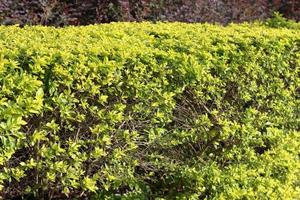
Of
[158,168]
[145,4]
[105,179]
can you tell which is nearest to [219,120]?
[158,168]

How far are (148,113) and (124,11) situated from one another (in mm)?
3680

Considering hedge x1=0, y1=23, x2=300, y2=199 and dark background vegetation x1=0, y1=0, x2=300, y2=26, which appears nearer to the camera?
hedge x1=0, y1=23, x2=300, y2=199

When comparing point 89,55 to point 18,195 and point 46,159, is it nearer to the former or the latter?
point 46,159

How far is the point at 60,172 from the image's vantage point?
3.96m

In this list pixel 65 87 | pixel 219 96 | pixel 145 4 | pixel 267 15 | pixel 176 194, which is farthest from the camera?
pixel 267 15

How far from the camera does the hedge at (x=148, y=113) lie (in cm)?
380

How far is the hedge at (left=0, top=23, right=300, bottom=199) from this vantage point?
3.80 metres

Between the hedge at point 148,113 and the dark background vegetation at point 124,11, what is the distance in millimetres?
1844

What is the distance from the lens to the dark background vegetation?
7.11 meters

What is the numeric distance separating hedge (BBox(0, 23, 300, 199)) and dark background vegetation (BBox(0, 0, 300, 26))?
1.84m

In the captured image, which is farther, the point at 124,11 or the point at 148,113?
the point at 124,11

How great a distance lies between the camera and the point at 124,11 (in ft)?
25.9

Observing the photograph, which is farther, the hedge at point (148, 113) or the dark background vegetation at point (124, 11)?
the dark background vegetation at point (124, 11)

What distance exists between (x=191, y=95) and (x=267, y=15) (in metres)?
5.92
